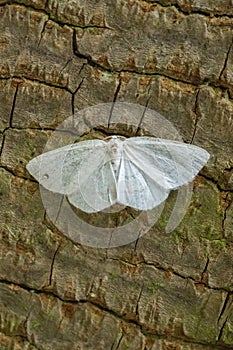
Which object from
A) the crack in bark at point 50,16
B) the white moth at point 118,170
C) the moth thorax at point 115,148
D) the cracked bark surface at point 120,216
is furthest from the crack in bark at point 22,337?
the crack in bark at point 50,16

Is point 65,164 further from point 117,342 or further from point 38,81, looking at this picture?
A: point 117,342

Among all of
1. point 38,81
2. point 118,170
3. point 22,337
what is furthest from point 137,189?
point 22,337

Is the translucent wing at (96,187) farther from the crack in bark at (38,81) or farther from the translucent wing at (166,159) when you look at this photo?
the crack in bark at (38,81)

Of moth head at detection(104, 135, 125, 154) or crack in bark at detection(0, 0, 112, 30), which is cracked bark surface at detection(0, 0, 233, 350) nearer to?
crack in bark at detection(0, 0, 112, 30)

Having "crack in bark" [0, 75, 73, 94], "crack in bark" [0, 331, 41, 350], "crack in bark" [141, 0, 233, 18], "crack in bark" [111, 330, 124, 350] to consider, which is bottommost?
"crack in bark" [0, 331, 41, 350]

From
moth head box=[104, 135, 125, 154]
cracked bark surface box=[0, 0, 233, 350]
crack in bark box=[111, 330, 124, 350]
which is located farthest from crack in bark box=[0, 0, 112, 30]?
crack in bark box=[111, 330, 124, 350]

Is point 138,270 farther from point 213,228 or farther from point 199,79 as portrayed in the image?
point 199,79
